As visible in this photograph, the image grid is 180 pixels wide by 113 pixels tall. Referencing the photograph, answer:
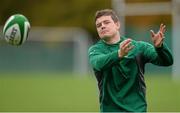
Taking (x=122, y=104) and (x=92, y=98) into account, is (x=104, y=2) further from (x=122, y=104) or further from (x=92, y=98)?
(x=122, y=104)

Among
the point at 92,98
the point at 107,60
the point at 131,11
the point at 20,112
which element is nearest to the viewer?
the point at 107,60

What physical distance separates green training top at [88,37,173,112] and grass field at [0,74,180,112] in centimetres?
563

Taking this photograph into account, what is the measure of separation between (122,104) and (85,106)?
22.6ft

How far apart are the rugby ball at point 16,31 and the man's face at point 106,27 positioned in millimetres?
1579

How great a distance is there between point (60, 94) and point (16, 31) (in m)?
7.95

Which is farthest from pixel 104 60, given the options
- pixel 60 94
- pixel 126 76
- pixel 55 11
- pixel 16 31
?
pixel 55 11

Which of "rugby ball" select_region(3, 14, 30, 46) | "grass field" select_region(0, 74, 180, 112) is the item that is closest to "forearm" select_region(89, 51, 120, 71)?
"rugby ball" select_region(3, 14, 30, 46)

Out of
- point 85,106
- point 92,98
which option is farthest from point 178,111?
point 92,98

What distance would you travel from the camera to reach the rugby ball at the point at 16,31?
35.5 ft

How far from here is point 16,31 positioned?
1084cm

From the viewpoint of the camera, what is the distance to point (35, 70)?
2778 cm

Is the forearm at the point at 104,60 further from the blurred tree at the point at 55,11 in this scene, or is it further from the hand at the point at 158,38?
the blurred tree at the point at 55,11

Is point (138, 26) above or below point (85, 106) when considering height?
above

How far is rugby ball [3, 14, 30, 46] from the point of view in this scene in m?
10.8
